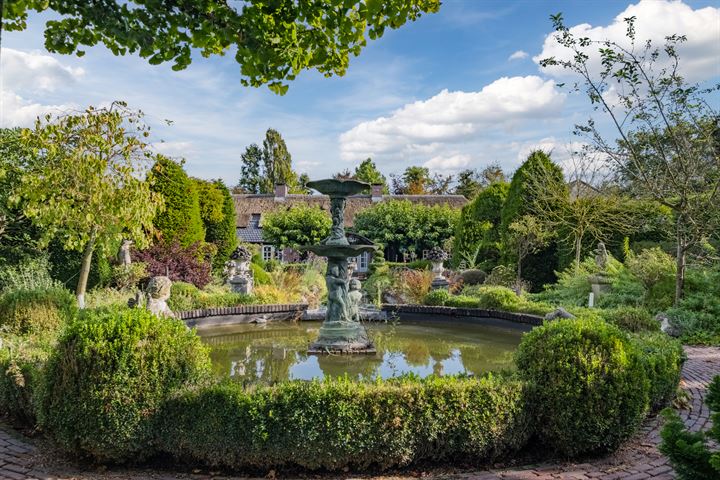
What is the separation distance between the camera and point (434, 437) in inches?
162

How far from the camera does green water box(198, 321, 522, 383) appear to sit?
7.03 metres

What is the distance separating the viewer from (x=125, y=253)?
1417 cm

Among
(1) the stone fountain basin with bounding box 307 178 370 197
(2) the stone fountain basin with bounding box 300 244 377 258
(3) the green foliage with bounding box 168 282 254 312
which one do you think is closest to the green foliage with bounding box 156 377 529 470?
(2) the stone fountain basin with bounding box 300 244 377 258

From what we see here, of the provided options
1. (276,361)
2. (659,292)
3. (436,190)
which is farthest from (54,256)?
(436,190)

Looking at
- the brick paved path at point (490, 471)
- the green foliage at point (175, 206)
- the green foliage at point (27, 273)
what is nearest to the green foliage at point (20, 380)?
the brick paved path at point (490, 471)

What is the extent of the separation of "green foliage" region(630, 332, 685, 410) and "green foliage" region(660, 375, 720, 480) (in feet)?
7.74

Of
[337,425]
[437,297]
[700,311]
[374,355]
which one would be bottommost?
[374,355]

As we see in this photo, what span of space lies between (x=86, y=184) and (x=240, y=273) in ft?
19.4

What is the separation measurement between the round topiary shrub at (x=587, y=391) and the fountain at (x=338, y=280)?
3.70 metres

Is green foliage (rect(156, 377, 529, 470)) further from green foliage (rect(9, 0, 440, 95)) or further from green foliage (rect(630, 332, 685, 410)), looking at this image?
green foliage (rect(9, 0, 440, 95))

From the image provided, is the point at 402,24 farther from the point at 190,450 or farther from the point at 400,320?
the point at 400,320

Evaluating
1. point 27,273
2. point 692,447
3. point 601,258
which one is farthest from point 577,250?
point 27,273

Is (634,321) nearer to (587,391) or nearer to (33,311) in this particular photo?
(587,391)

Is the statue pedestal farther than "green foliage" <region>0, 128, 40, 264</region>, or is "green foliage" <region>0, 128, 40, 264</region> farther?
the statue pedestal
